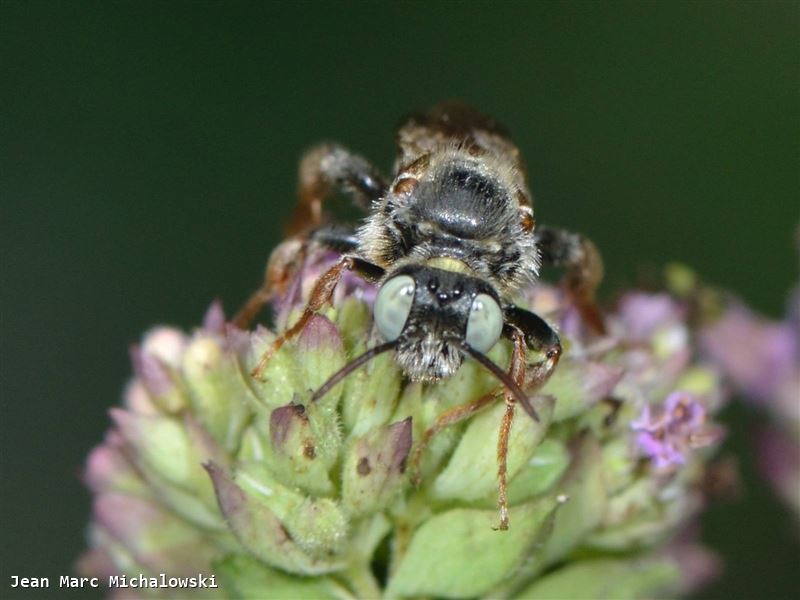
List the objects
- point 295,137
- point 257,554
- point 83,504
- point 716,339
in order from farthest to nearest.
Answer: point 295,137 → point 83,504 → point 716,339 → point 257,554

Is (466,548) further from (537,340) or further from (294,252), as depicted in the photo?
(294,252)

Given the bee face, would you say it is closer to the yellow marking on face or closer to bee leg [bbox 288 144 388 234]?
the yellow marking on face

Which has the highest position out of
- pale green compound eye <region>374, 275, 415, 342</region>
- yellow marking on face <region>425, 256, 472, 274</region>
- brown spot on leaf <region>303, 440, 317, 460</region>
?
yellow marking on face <region>425, 256, 472, 274</region>

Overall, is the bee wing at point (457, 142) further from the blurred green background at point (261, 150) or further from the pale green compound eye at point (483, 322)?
the blurred green background at point (261, 150)

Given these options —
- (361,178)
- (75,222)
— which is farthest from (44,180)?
(361,178)

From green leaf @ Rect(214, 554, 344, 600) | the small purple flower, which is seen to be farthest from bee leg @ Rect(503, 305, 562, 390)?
green leaf @ Rect(214, 554, 344, 600)

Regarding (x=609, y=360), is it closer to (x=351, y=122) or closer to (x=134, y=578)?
(x=134, y=578)
